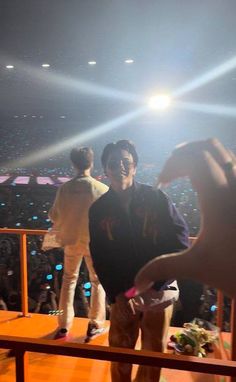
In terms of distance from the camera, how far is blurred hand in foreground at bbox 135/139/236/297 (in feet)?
2.09

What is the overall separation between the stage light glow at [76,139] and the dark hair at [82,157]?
7345mm

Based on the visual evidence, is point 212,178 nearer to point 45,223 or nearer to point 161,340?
point 161,340

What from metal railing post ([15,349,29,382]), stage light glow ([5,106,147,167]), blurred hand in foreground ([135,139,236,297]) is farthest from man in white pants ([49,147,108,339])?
stage light glow ([5,106,147,167])

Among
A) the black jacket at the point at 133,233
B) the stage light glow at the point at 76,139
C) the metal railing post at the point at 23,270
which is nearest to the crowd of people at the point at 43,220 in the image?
the black jacket at the point at 133,233

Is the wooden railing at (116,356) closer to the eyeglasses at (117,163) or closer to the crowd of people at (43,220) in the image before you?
the crowd of people at (43,220)

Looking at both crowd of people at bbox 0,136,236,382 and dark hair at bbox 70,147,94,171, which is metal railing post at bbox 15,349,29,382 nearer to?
crowd of people at bbox 0,136,236,382

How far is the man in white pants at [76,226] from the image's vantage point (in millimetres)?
1766

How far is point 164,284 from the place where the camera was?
1040 mm

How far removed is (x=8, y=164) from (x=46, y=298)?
290 inches

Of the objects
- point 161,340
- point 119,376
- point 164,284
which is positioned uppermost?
point 164,284

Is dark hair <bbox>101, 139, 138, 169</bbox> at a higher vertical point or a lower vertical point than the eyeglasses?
higher

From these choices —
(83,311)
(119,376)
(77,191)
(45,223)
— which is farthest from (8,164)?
(119,376)

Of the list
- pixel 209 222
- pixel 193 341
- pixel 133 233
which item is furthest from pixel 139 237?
pixel 193 341

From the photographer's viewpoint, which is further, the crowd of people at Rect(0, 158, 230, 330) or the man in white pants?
the crowd of people at Rect(0, 158, 230, 330)
